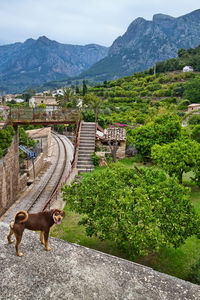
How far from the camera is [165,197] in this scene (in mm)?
8633

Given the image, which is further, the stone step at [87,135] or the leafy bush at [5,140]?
the stone step at [87,135]

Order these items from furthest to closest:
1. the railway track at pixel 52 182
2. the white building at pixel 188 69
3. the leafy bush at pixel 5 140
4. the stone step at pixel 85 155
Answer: the white building at pixel 188 69 → the stone step at pixel 85 155 → the railway track at pixel 52 182 → the leafy bush at pixel 5 140

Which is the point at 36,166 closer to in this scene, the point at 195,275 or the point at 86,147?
the point at 86,147

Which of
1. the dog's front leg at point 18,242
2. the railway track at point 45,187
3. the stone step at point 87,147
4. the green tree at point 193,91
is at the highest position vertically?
the green tree at point 193,91

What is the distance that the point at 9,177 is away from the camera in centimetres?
1531

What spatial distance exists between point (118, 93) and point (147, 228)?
235ft

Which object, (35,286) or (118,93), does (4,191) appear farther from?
(118,93)

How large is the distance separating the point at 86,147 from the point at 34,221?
627 inches

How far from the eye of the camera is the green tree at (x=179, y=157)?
48.2 feet

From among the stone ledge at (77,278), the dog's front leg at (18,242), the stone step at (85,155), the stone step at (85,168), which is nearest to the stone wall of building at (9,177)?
the stone step at (85,168)

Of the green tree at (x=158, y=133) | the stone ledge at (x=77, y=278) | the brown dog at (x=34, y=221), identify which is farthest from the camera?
the green tree at (x=158, y=133)

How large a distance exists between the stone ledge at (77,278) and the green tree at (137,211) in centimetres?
175

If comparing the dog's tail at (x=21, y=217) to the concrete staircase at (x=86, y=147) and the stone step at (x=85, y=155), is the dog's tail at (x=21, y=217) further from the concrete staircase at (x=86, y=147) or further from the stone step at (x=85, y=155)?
the stone step at (x=85, y=155)

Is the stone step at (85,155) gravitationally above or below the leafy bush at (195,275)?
above
